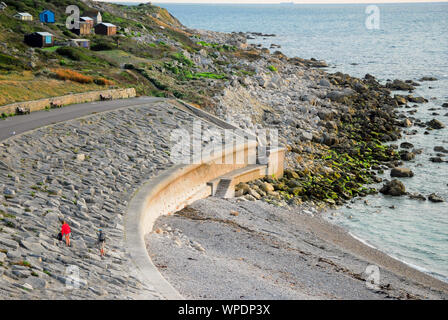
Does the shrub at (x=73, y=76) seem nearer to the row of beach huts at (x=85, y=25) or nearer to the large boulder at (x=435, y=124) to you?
the row of beach huts at (x=85, y=25)

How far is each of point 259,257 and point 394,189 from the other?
48.8ft

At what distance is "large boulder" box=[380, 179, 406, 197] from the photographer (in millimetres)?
31266

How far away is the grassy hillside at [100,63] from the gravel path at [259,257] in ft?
42.9

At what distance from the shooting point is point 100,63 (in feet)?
142

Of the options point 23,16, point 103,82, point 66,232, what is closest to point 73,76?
point 103,82

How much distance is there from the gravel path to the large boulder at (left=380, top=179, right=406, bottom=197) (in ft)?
22.6

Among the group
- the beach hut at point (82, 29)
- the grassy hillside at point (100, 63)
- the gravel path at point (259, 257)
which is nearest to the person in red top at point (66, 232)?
the gravel path at point (259, 257)

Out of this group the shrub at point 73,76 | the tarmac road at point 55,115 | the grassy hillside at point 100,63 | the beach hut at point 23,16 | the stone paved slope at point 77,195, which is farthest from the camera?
the beach hut at point 23,16

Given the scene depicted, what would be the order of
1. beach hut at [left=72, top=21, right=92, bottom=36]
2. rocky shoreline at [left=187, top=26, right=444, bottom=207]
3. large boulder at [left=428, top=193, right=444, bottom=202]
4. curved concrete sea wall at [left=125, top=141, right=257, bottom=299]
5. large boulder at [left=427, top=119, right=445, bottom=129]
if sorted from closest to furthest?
curved concrete sea wall at [left=125, top=141, right=257, bottom=299]
rocky shoreline at [left=187, top=26, right=444, bottom=207]
large boulder at [left=428, top=193, right=444, bottom=202]
large boulder at [left=427, top=119, right=445, bottom=129]
beach hut at [left=72, top=21, right=92, bottom=36]

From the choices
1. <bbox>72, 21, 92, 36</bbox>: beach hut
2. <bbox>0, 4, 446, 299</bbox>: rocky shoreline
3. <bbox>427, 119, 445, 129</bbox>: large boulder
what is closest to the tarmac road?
<bbox>0, 4, 446, 299</bbox>: rocky shoreline

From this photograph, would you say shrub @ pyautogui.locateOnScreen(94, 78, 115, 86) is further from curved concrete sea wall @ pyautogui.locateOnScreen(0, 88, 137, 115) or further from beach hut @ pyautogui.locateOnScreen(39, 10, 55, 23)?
beach hut @ pyautogui.locateOnScreen(39, 10, 55, 23)

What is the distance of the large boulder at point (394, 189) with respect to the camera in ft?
103

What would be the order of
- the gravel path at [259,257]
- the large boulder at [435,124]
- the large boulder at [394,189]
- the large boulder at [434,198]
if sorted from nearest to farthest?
the gravel path at [259,257] < the large boulder at [434,198] < the large boulder at [394,189] < the large boulder at [435,124]
